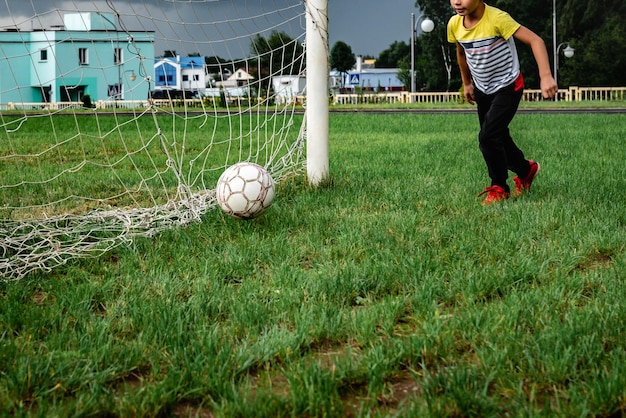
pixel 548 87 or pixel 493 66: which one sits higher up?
pixel 493 66

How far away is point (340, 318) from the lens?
2.58 m

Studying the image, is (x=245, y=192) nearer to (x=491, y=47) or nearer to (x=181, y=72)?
(x=491, y=47)

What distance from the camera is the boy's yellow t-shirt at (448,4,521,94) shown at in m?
4.74

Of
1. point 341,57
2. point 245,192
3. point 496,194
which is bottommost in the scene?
point 496,194

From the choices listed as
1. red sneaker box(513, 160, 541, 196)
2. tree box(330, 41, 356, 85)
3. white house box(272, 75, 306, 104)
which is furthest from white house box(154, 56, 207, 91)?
tree box(330, 41, 356, 85)

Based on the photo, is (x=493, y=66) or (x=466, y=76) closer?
(x=493, y=66)

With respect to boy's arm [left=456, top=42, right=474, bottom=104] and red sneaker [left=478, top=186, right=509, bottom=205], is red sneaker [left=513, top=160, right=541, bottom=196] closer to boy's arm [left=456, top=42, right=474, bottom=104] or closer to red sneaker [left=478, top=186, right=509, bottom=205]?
red sneaker [left=478, top=186, right=509, bottom=205]

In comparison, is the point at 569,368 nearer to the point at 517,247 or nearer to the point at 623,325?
the point at 623,325

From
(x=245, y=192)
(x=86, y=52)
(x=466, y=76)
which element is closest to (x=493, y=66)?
(x=466, y=76)

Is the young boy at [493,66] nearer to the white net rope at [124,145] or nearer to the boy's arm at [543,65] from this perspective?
the boy's arm at [543,65]

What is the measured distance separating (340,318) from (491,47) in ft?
9.23

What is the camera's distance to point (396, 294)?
9.68ft

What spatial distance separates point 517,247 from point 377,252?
690 mm

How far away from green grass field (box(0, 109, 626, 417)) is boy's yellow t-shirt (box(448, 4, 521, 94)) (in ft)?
2.77
